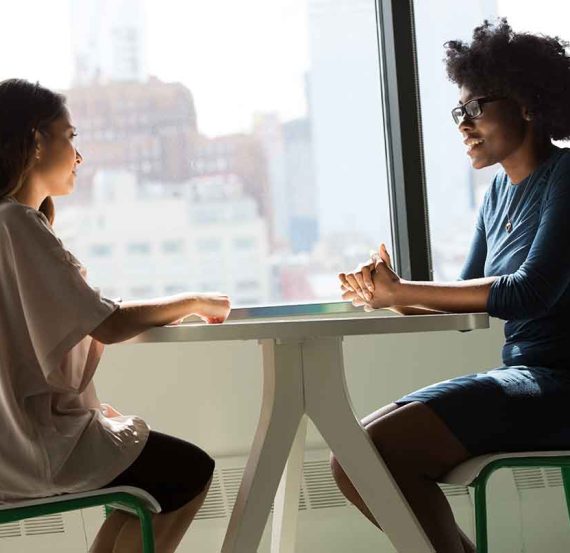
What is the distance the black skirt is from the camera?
1911 mm

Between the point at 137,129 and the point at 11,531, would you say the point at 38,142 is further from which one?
the point at 11,531

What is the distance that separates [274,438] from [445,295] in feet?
1.52

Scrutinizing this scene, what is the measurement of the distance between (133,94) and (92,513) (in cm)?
122

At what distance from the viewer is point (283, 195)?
300 cm

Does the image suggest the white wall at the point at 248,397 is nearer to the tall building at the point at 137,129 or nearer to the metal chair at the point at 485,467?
the tall building at the point at 137,129

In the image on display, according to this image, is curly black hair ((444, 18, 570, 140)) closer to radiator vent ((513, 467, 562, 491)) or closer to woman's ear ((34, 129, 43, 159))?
woman's ear ((34, 129, 43, 159))

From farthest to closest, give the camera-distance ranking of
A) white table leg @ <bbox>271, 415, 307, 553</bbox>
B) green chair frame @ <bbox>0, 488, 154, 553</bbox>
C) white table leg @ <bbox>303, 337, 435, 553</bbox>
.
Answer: white table leg @ <bbox>271, 415, 307, 553</bbox> → white table leg @ <bbox>303, 337, 435, 553</bbox> → green chair frame @ <bbox>0, 488, 154, 553</bbox>

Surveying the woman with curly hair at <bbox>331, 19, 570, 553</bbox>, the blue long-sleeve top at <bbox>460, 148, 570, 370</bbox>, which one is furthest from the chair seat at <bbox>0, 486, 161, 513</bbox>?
the blue long-sleeve top at <bbox>460, 148, 570, 370</bbox>

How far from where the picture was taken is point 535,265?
196 centimetres

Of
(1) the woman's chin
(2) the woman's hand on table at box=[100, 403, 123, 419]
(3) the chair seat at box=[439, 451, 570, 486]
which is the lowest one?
(3) the chair seat at box=[439, 451, 570, 486]

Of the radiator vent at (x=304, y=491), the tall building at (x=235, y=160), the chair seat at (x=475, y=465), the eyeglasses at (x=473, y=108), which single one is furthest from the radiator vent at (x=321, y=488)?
the eyeglasses at (x=473, y=108)

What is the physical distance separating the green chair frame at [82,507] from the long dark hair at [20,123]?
0.58 meters

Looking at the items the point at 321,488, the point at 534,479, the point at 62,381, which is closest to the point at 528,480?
the point at 534,479

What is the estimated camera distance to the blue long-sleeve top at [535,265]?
1964 mm
